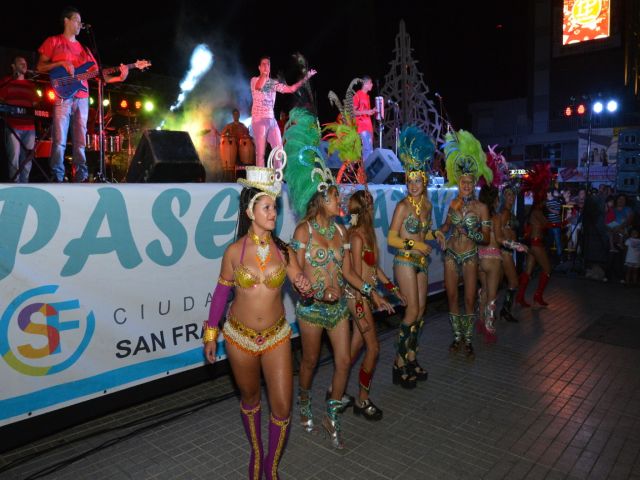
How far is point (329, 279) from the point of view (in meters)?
4.16

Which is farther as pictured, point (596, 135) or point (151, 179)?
point (596, 135)

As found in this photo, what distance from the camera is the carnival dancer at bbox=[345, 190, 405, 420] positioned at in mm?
4445

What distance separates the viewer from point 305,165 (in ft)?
14.0

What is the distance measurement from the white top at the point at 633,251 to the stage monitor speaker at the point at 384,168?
5504 millimetres

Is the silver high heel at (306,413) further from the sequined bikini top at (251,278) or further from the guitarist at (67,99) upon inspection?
the guitarist at (67,99)

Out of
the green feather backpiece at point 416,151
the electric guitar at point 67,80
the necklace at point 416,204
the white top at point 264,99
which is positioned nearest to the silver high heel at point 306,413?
the necklace at point 416,204

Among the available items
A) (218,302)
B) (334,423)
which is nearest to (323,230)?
(218,302)

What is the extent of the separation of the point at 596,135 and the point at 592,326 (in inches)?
1039

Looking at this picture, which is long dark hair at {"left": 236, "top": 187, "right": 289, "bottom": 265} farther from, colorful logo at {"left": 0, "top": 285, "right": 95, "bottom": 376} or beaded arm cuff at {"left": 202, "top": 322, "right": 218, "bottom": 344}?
colorful logo at {"left": 0, "top": 285, "right": 95, "bottom": 376}

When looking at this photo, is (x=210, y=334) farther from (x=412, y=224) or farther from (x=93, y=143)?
(x=93, y=143)

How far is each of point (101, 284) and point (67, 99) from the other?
11.9 ft

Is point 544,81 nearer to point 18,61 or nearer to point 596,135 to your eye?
point 596,135

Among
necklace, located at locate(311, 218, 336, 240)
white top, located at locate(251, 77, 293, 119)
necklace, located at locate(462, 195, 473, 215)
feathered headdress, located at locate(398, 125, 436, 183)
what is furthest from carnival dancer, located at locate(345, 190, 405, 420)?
white top, located at locate(251, 77, 293, 119)

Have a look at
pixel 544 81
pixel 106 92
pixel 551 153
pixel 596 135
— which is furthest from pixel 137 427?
pixel 544 81
